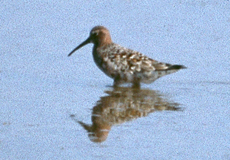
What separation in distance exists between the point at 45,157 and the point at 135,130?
46.6 inches

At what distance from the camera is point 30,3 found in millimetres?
12883

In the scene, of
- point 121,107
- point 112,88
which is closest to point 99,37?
point 112,88

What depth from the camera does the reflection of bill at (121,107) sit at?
6848mm

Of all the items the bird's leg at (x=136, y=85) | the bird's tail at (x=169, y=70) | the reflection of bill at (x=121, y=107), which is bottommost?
the reflection of bill at (x=121, y=107)

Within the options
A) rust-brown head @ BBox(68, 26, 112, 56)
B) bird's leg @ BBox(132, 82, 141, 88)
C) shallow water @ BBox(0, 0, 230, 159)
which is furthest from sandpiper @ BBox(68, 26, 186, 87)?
rust-brown head @ BBox(68, 26, 112, 56)

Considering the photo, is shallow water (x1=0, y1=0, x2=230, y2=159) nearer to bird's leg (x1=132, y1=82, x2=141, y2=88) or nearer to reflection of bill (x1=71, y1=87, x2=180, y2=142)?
reflection of bill (x1=71, y1=87, x2=180, y2=142)

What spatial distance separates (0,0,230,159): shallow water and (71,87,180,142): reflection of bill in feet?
0.04

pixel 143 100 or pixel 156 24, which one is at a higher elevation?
pixel 156 24

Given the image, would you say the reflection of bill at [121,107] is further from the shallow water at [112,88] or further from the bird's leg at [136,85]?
the bird's leg at [136,85]

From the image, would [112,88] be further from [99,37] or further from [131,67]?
[99,37]

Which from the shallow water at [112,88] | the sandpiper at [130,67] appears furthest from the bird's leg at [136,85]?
the shallow water at [112,88]

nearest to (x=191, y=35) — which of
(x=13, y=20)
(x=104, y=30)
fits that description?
(x=104, y=30)

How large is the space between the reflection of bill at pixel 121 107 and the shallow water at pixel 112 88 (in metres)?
0.01

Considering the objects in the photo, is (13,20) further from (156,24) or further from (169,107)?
(169,107)
